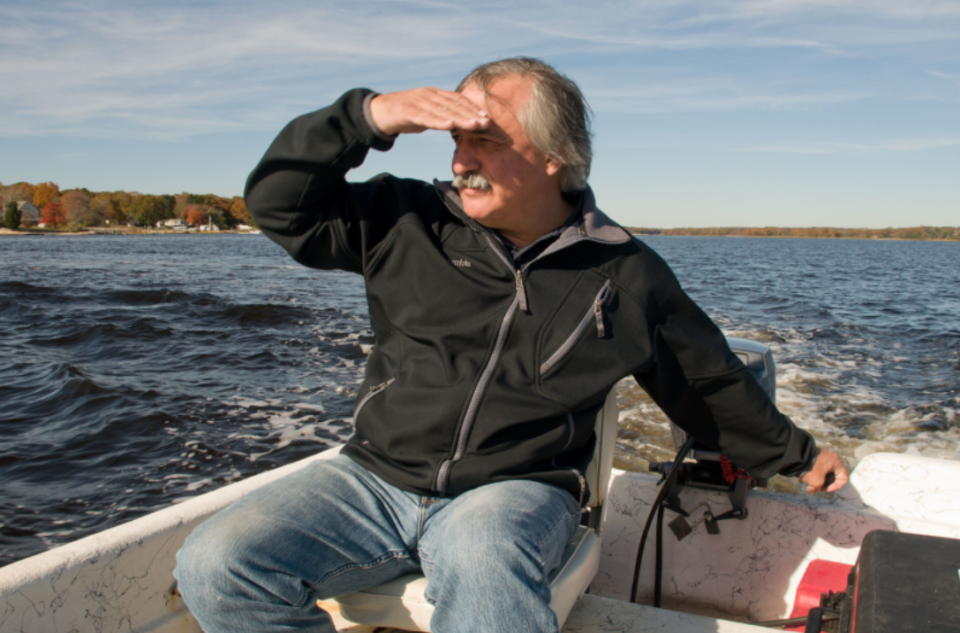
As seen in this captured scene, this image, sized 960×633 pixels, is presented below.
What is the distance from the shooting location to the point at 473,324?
1.87 m

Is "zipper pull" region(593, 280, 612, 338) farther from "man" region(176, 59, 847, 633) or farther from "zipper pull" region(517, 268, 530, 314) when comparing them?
"zipper pull" region(517, 268, 530, 314)

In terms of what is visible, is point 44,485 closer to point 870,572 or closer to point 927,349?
point 870,572

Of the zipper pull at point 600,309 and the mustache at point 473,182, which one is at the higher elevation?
the mustache at point 473,182

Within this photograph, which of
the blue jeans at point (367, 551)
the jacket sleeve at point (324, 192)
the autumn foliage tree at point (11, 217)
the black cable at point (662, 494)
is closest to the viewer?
the blue jeans at point (367, 551)

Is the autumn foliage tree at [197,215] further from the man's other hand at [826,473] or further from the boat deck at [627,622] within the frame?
the man's other hand at [826,473]

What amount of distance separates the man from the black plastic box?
366 mm

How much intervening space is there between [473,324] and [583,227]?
0.43m

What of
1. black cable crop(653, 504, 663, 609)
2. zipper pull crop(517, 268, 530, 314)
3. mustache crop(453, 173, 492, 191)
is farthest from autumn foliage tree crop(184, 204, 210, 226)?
zipper pull crop(517, 268, 530, 314)

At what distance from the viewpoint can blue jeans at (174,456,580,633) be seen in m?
1.53

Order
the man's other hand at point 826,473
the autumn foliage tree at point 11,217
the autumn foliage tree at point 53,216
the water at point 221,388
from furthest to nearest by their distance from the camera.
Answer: the autumn foliage tree at point 53,216
the autumn foliage tree at point 11,217
the water at point 221,388
the man's other hand at point 826,473

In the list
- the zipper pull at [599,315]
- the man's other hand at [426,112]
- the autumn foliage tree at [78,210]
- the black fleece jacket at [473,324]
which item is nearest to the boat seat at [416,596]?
the black fleece jacket at [473,324]

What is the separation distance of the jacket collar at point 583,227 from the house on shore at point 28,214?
115507 millimetres

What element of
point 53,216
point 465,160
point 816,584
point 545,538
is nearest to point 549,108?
point 465,160

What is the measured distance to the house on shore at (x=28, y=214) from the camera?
3905 inches
